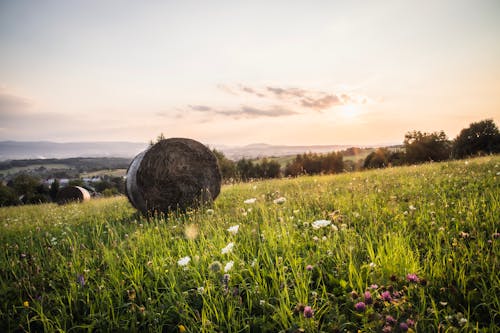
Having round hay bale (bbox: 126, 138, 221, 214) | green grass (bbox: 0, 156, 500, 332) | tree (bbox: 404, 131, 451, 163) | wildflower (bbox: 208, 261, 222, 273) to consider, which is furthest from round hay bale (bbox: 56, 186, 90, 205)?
tree (bbox: 404, 131, 451, 163)

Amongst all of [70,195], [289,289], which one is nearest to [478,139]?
[289,289]

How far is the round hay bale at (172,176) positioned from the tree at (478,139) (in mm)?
48374

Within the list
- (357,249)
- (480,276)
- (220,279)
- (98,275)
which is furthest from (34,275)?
(480,276)

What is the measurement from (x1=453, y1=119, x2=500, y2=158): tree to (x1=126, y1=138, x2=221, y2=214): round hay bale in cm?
4837

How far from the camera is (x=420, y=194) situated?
19.7ft

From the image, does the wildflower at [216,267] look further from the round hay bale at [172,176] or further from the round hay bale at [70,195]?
the round hay bale at [70,195]

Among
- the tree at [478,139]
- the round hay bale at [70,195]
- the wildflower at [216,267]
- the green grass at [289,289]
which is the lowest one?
the round hay bale at [70,195]

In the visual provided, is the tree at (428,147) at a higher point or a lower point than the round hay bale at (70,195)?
higher

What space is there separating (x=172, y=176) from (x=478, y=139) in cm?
5483

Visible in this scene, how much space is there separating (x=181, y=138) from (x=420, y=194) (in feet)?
22.4

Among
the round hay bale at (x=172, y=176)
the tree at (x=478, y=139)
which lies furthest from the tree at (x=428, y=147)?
the round hay bale at (x=172, y=176)

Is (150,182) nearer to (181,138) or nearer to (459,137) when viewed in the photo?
(181,138)

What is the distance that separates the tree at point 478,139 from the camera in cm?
4278

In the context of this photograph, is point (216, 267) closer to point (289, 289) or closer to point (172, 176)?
point (289, 289)
